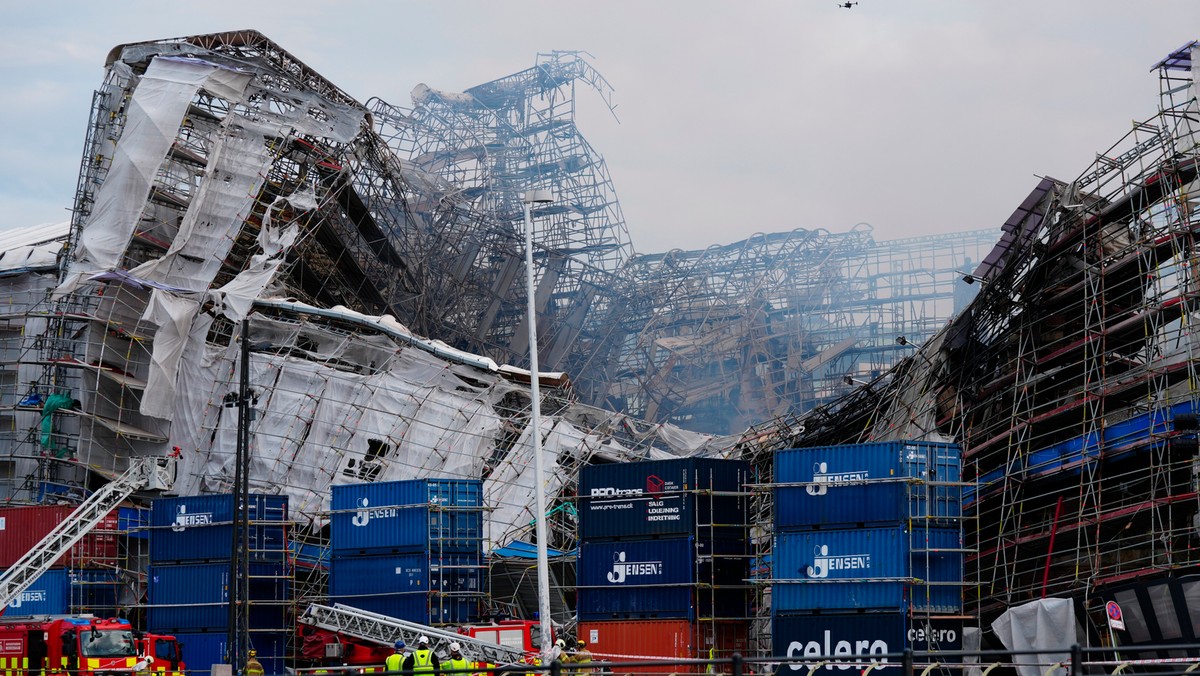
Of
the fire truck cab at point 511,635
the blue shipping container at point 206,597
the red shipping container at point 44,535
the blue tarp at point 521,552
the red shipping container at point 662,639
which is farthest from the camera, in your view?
the blue tarp at point 521,552

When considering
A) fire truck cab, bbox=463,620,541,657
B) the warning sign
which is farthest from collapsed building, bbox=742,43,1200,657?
fire truck cab, bbox=463,620,541,657

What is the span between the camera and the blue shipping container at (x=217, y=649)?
41.0m

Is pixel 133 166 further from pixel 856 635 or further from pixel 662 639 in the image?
pixel 856 635

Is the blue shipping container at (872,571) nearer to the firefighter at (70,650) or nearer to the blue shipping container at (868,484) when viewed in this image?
the blue shipping container at (868,484)

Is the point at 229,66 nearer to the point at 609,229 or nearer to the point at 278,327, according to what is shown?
the point at 278,327

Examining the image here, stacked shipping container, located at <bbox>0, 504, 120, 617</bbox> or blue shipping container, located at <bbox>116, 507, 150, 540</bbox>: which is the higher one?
blue shipping container, located at <bbox>116, 507, 150, 540</bbox>

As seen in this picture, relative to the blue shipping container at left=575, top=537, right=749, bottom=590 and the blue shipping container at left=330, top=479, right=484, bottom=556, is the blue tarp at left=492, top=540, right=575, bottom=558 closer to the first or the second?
the blue shipping container at left=330, top=479, right=484, bottom=556

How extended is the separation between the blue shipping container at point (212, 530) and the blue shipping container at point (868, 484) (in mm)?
16939

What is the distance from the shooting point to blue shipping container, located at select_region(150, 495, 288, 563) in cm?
4194

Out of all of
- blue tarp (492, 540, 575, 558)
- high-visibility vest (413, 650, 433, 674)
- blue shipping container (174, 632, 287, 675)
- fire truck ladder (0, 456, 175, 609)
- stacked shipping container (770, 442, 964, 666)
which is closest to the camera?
high-visibility vest (413, 650, 433, 674)

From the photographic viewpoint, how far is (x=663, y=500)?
118ft

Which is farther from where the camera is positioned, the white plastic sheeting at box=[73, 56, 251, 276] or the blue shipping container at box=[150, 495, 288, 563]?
the white plastic sheeting at box=[73, 56, 251, 276]

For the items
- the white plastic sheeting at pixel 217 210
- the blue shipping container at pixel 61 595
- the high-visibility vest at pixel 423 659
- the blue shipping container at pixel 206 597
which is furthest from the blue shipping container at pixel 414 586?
the white plastic sheeting at pixel 217 210

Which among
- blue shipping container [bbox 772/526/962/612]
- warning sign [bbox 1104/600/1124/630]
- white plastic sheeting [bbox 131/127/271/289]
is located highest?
white plastic sheeting [bbox 131/127/271/289]
